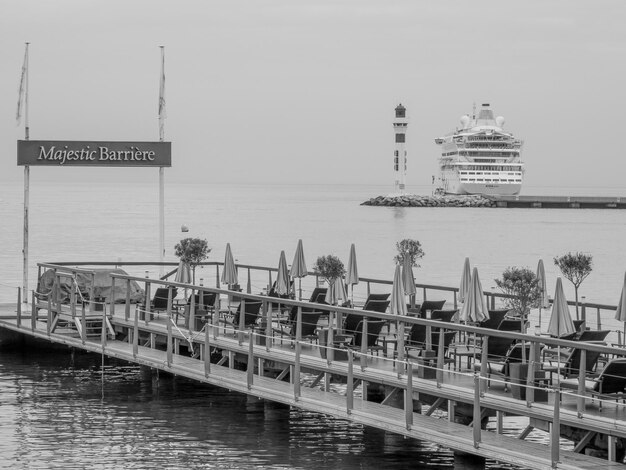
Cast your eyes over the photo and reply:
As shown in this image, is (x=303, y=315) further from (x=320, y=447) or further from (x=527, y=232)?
(x=527, y=232)

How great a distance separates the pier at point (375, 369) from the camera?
1236 cm

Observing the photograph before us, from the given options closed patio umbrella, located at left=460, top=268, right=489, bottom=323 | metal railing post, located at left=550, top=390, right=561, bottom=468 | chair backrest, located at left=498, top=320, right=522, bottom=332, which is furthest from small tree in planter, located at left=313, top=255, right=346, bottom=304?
metal railing post, located at left=550, top=390, right=561, bottom=468

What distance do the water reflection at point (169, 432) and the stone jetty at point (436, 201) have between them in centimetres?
15626

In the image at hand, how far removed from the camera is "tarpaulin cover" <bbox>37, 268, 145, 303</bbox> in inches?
849

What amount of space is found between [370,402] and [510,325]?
2.83 m

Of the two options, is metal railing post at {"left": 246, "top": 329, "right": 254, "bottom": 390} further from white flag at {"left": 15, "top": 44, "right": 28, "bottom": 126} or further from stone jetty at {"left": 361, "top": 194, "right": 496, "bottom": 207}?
stone jetty at {"left": 361, "top": 194, "right": 496, "bottom": 207}

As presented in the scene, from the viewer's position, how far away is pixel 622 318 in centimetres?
1639

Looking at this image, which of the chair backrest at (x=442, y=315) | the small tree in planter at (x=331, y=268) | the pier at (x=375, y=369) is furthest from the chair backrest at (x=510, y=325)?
the small tree in planter at (x=331, y=268)

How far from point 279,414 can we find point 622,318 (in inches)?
189

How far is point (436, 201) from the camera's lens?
186625mm

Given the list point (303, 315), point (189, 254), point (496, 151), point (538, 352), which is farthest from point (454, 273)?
point (496, 151)

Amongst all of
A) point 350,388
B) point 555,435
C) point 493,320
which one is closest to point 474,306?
point 493,320

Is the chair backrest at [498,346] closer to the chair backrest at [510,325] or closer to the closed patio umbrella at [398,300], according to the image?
the chair backrest at [510,325]

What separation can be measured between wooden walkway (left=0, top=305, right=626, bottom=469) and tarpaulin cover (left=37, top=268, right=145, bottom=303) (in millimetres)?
1278
